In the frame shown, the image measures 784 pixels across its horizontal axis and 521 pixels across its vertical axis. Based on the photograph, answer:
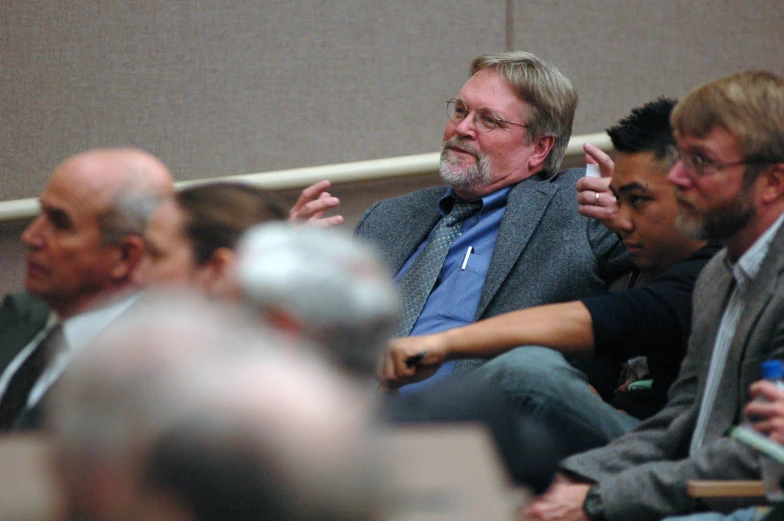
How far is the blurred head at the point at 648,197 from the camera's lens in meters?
2.07

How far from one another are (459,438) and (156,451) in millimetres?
267

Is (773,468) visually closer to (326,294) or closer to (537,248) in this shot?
(326,294)

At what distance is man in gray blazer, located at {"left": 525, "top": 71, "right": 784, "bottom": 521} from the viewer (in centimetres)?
158

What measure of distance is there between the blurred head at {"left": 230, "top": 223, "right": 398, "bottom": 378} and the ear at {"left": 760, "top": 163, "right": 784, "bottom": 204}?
0.97 m

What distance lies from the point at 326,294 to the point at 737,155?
3.39ft

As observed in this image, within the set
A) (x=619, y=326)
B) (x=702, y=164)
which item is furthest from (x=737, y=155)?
(x=619, y=326)

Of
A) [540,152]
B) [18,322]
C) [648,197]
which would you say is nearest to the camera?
[18,322]

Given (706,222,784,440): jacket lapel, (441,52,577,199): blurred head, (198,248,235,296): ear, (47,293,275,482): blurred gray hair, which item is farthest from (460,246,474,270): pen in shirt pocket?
(47,293,275,482): blurred gray hair

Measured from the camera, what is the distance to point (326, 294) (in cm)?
86

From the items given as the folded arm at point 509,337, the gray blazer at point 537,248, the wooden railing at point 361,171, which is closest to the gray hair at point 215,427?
the folded arm at point 509,337

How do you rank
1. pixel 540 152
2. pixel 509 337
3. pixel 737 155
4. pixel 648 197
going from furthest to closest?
pixel 540 152, pixel 648 197, pixel 509 337, pixel 737 155

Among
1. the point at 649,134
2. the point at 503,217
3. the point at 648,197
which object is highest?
the point at 649,134

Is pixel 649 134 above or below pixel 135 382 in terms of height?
below

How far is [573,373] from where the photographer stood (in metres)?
1.78
